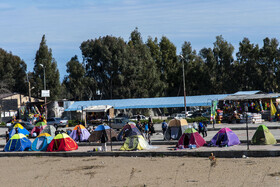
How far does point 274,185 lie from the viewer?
12.5 m

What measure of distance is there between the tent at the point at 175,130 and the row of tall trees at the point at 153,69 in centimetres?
4254

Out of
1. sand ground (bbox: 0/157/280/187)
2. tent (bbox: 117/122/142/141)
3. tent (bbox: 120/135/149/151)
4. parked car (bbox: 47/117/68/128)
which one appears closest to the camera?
sand ground (bbox: 0/157/280/187)

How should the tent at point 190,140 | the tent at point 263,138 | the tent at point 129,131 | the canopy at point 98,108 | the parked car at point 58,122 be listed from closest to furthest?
1. the tent at point 263,138
2. the tent at point 190,140
3. the tent at point 129,131
4. the parked car at point 58,122
5. the canopy at point 98,108

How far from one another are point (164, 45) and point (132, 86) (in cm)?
1295

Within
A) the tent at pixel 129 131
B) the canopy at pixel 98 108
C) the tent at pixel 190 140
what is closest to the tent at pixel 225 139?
the tent at pixel 190 140

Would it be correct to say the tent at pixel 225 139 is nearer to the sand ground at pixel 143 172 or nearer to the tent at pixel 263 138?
the tent at pixel 263 138

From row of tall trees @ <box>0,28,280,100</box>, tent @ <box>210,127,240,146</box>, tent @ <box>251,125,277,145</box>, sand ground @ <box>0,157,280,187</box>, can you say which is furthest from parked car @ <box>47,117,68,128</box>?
tent @ <box>251,125,277,145</box>

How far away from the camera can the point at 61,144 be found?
2431 centimetres

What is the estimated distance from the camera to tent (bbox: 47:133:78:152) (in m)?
24.3

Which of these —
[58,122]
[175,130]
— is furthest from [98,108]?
[175,130]

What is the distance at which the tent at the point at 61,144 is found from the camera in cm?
2427

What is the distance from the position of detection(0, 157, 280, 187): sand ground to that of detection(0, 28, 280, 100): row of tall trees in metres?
49.5

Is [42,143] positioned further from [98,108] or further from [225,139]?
[98,108]

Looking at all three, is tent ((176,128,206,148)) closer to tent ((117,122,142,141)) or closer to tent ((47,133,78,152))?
tent ((117,122,142,141))
